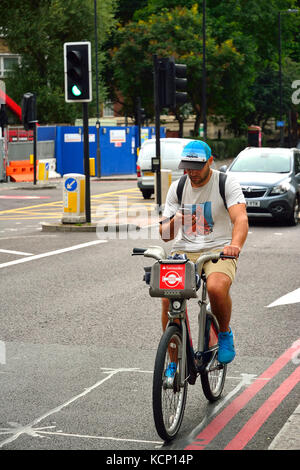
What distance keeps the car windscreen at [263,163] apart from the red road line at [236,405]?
39.0 feet

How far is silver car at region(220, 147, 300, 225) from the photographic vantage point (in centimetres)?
1772

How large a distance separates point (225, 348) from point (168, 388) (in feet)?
2.96

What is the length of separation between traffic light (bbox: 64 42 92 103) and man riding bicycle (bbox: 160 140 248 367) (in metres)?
10.7

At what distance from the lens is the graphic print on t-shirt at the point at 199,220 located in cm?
570

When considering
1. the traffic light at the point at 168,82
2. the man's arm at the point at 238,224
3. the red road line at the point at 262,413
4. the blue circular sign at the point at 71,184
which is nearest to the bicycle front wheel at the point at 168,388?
the red road line at the point at 262,413

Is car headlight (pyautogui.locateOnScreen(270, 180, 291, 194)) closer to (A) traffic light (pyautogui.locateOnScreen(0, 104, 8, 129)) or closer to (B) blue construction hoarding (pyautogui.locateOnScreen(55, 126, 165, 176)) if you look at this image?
(A) traffic light (pyautogui.locateOnScreen(0, 104, 8, 129))

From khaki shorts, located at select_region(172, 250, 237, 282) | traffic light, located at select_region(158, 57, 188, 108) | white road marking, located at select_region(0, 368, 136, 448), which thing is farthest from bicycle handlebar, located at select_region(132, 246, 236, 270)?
traffic light, located at select_region(158, 57, 188, 108)

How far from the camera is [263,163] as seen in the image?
19000 mm

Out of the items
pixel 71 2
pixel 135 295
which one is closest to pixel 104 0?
pixel 71 2

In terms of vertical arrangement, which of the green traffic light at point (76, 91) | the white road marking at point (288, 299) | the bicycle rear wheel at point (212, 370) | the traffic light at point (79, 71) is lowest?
the white road marking at point (288, 299)

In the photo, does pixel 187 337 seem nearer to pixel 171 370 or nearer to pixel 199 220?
pixel 171 370

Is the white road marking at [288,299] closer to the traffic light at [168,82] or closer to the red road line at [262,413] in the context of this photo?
the red road line at [262,413]

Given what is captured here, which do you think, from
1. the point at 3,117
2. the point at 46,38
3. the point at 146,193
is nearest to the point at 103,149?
the point at 3,117
